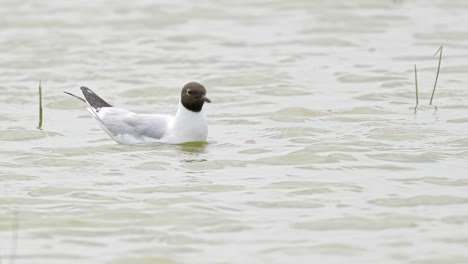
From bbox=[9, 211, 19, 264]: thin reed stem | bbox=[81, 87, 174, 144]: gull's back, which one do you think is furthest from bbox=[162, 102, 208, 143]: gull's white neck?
bbox=[9, 211, 19, 264]: thin reed stem

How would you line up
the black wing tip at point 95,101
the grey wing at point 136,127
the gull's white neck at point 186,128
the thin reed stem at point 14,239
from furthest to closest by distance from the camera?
the black wing tip at point 95,101 < the grey wing at point 136,127 < the gull's white neck at point 186,128 < the thin reed stem at point 14,239

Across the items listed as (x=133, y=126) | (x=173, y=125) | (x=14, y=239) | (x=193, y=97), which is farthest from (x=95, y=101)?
(x=14, y=239)

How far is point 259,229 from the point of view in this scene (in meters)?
7.90

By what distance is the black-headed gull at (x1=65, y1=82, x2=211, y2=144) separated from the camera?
1098 centimetres

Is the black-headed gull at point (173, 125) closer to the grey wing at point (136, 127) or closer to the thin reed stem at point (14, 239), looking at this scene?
the grey wing at point (136, 127)

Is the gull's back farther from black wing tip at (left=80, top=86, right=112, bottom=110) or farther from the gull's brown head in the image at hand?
black wing tip at (left=80, top=86, right=112, bottom=110)

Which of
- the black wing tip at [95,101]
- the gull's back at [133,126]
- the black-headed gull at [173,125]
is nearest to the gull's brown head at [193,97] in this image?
the black-headed gull at [173,125]

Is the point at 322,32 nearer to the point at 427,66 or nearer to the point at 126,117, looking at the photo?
the point at 427,66

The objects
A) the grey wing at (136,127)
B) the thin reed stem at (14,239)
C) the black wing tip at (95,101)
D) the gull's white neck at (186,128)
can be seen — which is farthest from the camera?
the black wing tip at (95,101)

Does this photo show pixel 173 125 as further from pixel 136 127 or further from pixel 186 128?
pixel 136 127

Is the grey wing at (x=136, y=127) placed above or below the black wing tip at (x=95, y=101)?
below

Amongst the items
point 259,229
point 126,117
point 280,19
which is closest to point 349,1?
point 280,19

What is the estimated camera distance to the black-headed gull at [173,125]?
10984 millimetres

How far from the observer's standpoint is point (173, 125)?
36.2 ft
